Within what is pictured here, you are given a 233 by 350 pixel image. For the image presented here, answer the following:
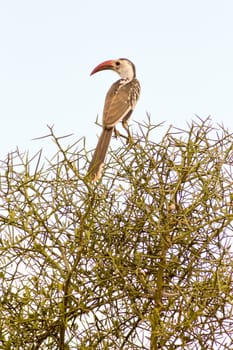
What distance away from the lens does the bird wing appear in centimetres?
432

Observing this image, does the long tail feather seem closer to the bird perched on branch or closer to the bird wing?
the bird perched on branch

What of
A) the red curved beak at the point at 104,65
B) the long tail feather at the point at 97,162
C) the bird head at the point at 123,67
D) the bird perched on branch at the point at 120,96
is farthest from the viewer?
the bird head at the point at 123,67

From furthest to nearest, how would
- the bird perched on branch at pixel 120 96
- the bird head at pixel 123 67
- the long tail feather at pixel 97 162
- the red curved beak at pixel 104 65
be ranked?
the bird head at pixel 123 67
the red curved beak at pixel 104 65
the bird perched on branch at pixel 120 96
the long tail feather at pixel 97 162

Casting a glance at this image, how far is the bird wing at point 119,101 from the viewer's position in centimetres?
432

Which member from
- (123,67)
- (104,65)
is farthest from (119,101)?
(123,67)

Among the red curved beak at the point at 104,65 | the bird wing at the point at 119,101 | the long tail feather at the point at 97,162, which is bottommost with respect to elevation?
the long tail feather at the point at 97,162

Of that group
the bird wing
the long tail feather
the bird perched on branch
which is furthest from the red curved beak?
the long tail feather

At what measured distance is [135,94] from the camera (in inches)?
198

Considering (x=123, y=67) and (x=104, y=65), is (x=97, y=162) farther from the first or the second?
(x=123, y=67)

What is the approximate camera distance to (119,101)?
4746mm

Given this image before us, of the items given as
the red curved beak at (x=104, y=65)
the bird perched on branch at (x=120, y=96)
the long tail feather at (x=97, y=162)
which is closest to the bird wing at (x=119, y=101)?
the bird perched on branch at (x=120, y=96)

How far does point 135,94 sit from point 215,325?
293 cm

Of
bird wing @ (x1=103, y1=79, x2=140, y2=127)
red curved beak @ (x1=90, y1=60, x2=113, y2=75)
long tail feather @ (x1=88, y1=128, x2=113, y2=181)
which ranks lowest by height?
long tail feather @ (x1=88, y1=128, x2=113, y2=181)

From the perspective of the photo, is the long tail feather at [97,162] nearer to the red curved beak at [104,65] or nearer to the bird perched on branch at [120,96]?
the bird perched on branch at [120,96]
